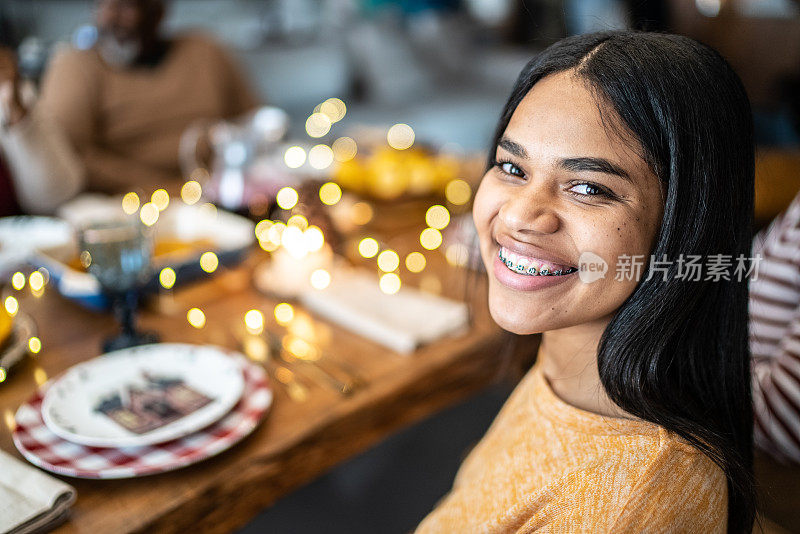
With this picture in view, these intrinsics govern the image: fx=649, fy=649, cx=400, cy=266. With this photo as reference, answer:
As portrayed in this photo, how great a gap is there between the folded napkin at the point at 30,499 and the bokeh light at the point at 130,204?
92 centimetres

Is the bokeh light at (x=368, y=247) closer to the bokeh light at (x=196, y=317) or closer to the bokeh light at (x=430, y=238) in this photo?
the bokeh light at (x=430, y=238)

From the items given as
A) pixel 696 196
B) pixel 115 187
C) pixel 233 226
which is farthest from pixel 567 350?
pixel 115 187

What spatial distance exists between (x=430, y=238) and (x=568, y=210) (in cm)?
90

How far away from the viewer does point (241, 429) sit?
2.81 ft

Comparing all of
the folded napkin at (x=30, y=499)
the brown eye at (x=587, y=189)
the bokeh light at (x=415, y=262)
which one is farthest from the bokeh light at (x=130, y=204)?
the brown eye at (x=587, y=189)

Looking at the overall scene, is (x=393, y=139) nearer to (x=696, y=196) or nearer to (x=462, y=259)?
(x=462, y=259)

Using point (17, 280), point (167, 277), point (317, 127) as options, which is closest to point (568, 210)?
point (167, 277)

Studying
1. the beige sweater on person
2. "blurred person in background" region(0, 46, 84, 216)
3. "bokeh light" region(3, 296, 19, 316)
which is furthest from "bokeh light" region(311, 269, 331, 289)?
the beige sweater on person

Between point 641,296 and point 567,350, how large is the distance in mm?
141

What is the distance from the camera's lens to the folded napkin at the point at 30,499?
69cm

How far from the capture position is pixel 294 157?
1.88 meters

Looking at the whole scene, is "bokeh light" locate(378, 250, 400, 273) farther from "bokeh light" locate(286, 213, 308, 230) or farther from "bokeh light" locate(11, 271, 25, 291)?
"bokeh light" locate(11, 271, 25, 291)

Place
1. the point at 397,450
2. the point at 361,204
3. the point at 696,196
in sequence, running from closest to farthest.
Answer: the point at 696,196 < the point at 361,204 < the point at 397,450

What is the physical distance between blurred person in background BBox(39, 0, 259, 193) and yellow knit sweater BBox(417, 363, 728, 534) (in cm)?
164
